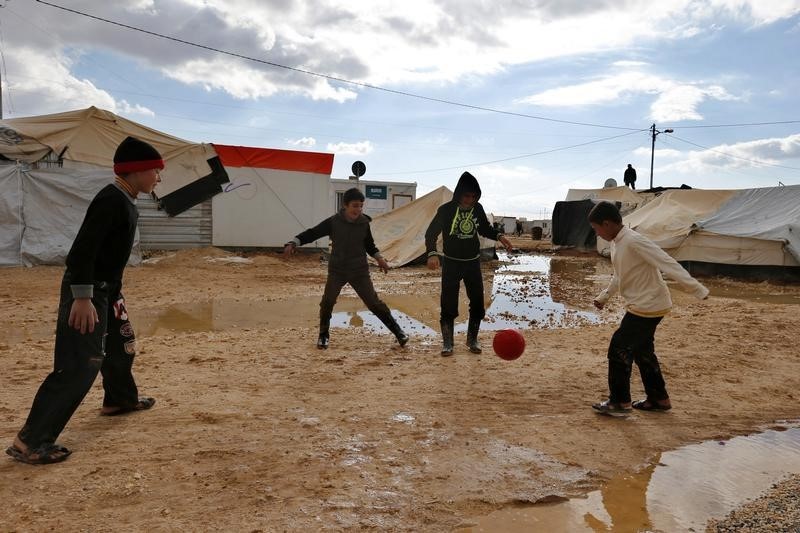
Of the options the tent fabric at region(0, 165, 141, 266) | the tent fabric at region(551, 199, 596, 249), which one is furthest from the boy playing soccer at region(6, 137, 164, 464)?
the tent fabric at region(551, 199, 596, 249)

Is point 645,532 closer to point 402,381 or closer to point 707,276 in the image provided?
point 402,381

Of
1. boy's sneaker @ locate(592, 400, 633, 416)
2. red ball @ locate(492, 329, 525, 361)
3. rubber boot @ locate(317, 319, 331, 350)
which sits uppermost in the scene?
red ball @ locate(492, 329, 525, 361)

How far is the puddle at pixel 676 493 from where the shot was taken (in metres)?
3.03

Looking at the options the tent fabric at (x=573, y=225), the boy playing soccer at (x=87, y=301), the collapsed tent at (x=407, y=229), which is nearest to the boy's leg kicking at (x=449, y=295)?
the boy playing soccer at (x=87, y=301)

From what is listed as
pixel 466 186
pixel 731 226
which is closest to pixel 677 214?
pixel 731 226

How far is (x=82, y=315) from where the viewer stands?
3.43 meters

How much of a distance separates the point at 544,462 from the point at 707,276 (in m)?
15.3

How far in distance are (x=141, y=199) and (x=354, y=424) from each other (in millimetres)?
15746

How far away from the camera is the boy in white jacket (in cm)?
451

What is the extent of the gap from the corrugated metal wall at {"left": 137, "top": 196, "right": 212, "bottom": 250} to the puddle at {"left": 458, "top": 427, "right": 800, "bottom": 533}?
16702mm

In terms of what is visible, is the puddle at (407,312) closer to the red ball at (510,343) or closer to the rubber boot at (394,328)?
the rubber boot at (394,328)

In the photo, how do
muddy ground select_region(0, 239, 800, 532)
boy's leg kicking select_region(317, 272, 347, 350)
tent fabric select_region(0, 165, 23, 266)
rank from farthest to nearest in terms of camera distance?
tent fabric select_region(0, 165, 23, 266) < boy's leg kicking select_region(317, 272, 347, 350) < muddy ground select_region(0, 239, 800, 532)

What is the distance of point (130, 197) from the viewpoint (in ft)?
12.9

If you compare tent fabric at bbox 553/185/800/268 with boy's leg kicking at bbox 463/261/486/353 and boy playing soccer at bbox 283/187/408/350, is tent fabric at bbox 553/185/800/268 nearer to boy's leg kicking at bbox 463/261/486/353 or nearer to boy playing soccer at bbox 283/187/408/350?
boy's leg kicking at bbox 463/261/486/353
